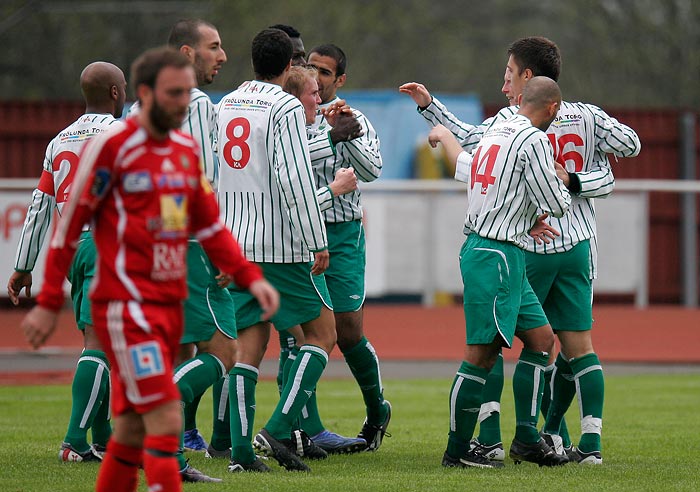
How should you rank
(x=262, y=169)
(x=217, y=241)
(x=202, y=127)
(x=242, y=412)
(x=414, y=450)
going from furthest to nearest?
(x=414, y=450), (x=262, y=169), (x=242, y=412), (x=202, y=127), (x=217, y=241)

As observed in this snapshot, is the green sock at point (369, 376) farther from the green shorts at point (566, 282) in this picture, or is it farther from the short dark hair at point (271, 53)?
the short dark hair at point (271, 53)

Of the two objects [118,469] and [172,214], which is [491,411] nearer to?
[118,469]

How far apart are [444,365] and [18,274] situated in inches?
314

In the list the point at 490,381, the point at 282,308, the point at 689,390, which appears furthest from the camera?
the point at 689,390

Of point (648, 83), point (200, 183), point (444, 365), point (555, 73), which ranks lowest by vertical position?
point (444, 365)

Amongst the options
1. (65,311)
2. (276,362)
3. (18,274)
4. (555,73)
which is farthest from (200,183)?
(65,311)

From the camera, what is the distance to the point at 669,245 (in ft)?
65.3

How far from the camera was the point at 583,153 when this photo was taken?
759cm

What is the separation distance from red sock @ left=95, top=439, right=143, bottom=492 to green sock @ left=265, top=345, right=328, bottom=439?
1.91 metres

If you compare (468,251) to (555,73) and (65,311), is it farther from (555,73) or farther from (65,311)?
(65,311)

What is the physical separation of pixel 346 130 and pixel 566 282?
1572mm

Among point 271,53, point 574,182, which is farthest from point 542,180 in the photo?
point 271,53

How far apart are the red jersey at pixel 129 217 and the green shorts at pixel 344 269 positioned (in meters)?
2.97

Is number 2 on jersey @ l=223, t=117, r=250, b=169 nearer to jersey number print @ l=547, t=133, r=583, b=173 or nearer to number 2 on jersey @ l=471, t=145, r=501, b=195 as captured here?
number 2 on jersey @ l=471, t=145, r=501, b=195
